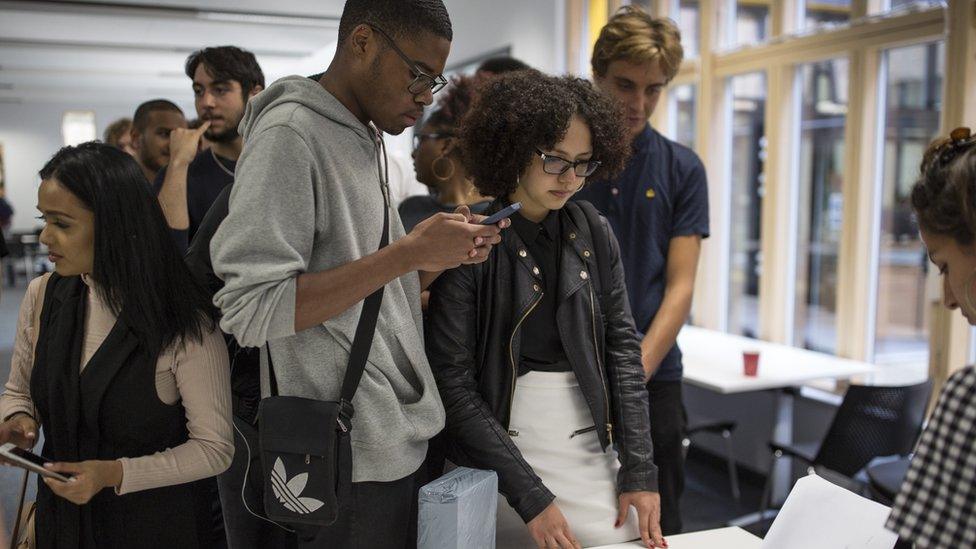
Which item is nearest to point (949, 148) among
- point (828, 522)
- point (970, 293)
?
point (970, 293)

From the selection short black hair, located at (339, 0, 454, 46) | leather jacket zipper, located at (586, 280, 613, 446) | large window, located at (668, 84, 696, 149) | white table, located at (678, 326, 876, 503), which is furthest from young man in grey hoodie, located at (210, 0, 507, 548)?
large window, located at (668, 84, 696, 149)

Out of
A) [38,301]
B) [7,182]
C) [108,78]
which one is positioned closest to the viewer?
[38,301]

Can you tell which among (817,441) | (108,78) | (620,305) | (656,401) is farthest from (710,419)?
(108,78)

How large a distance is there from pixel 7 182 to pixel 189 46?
18.4 feet

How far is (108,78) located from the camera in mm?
11203

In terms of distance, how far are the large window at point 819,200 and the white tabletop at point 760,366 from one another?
0.33m

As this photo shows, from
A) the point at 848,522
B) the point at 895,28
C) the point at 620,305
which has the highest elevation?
the point at 895,28

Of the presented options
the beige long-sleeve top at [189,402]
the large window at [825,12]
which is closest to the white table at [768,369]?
the large window at [825,12]

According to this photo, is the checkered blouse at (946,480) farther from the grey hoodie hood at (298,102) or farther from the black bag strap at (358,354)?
the grey hoodie hood at (298,102)

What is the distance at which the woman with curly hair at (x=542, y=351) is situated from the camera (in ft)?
5.10

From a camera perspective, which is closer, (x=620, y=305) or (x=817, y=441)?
(x=620, y=305)

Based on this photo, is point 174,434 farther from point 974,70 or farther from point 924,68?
point 924,68

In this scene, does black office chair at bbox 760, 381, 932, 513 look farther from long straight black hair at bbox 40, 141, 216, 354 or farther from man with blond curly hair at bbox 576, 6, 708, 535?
long straight black hair at bbox 40, 141, 216, 354

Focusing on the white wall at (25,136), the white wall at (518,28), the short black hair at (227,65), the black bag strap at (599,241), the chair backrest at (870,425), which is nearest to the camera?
the black bag strap at (599,241)
